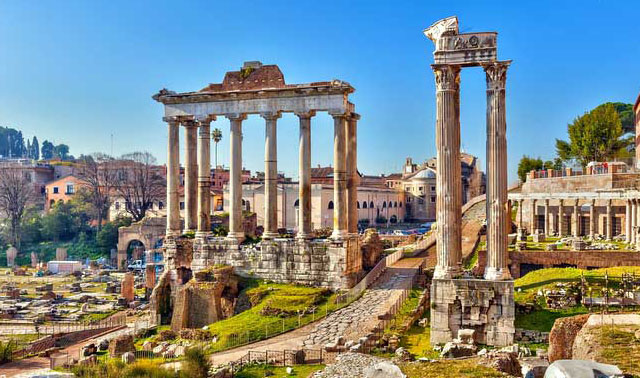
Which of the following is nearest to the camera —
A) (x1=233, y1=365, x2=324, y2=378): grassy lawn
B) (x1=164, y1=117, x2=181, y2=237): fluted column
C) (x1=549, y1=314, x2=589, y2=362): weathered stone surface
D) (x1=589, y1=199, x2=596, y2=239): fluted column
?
(x1=549, y1=314, x2=589, y2=362): weathered stone surface

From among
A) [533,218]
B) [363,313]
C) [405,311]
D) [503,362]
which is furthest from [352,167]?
[533,218]

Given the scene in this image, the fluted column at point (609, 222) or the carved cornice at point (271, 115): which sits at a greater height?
the carved cornice at point (271, 115)

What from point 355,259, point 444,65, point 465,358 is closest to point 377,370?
point 465,358

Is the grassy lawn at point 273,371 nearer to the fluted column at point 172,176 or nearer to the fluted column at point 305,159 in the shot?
the fluted column at point 305,159

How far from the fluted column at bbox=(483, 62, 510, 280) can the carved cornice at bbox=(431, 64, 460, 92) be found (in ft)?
3.45

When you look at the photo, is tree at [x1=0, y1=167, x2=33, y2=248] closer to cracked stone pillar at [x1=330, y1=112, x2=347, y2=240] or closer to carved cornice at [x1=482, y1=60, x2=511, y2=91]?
cracked stone pillar at [x1=330, y1=112, x2=347, y2=240]

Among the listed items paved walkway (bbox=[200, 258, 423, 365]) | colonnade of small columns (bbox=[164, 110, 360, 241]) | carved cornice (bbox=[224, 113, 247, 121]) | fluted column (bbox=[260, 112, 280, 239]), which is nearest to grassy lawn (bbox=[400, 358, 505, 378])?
paved walkway (bbox=[200, 258, 423, 365])

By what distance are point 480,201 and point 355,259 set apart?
32.9 meters

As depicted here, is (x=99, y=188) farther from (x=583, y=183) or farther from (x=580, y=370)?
(x=580, y=370)

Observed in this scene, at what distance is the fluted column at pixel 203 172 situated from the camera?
3133cm

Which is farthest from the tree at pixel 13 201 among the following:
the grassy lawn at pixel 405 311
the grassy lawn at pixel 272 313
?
the grassy lawn at pixel 405 311

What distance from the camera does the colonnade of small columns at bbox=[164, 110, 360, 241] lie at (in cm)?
2922

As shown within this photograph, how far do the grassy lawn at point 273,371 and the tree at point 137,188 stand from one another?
4704cm

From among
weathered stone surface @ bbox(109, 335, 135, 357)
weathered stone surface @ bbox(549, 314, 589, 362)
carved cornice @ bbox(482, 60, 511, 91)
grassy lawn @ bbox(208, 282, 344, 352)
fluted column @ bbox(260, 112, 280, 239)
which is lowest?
weathered stone surface @ bbox(109, 335, 135, 357)
